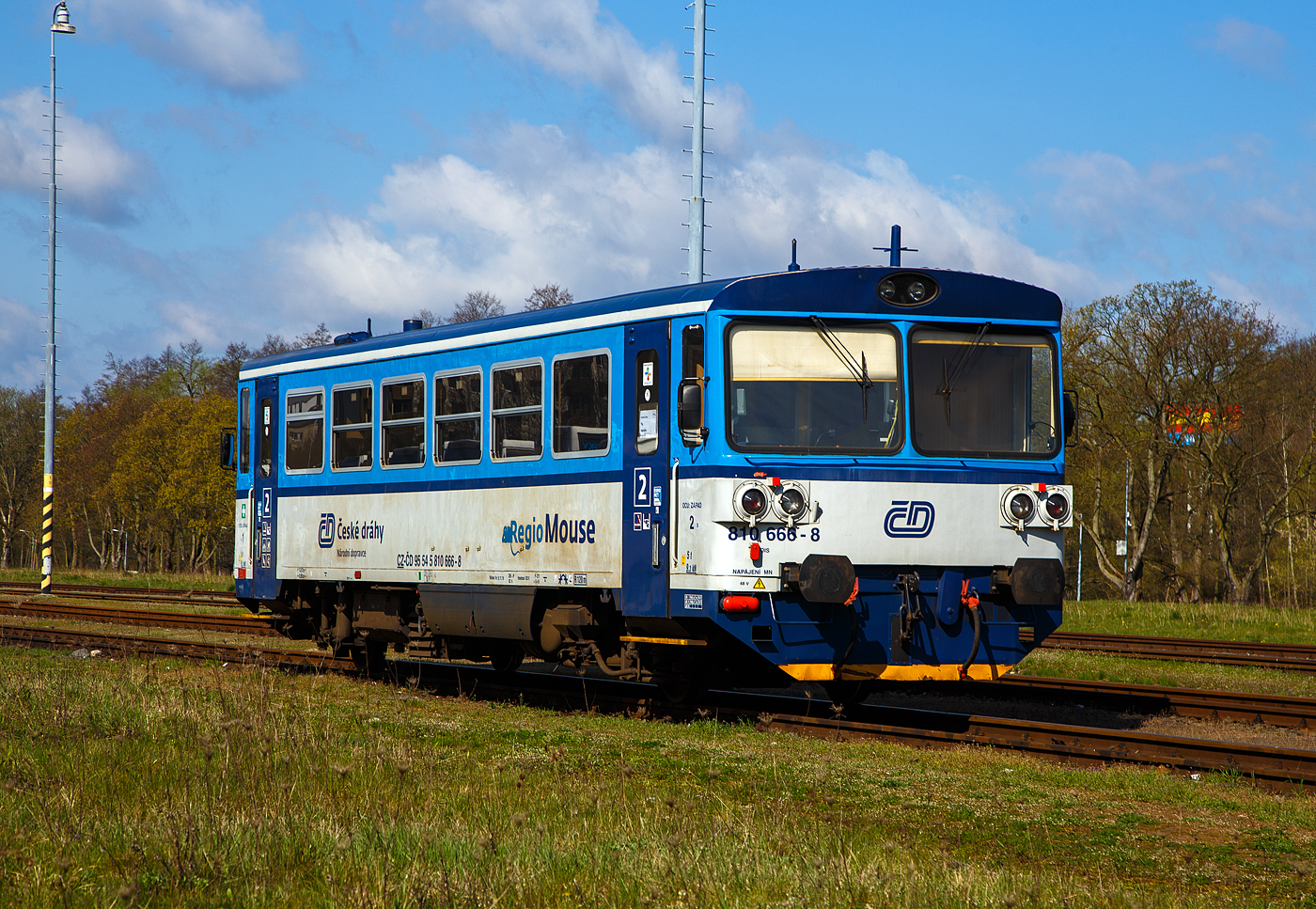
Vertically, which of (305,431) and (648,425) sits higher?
(305,431)

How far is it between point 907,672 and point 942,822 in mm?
2907

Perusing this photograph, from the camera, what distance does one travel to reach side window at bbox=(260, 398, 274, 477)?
594 inches

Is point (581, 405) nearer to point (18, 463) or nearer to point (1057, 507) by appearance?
point (1057, 507)

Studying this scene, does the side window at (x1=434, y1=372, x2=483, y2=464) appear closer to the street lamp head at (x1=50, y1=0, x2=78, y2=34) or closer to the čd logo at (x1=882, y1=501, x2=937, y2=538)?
the čd logo at (x1=882, y1=501, x2=937, y2=538)

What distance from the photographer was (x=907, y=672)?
1019 centimetres

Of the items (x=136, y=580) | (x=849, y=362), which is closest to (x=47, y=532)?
(x=136, y=580)

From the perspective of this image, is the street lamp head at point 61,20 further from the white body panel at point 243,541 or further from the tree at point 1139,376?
the tree at point 1139,376

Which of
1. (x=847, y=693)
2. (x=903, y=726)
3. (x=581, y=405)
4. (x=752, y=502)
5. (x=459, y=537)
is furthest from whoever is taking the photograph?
(x=459, y=537)

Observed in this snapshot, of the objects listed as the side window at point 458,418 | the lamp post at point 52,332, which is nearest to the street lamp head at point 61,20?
the lamp post at point 52,332

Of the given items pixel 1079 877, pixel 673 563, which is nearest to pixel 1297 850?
pixel 1079 877

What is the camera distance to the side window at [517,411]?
458 inches

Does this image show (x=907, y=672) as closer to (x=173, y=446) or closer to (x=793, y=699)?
(x=793, y=699)

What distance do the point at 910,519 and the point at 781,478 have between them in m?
1.09

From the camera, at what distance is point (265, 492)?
49.9 ft
